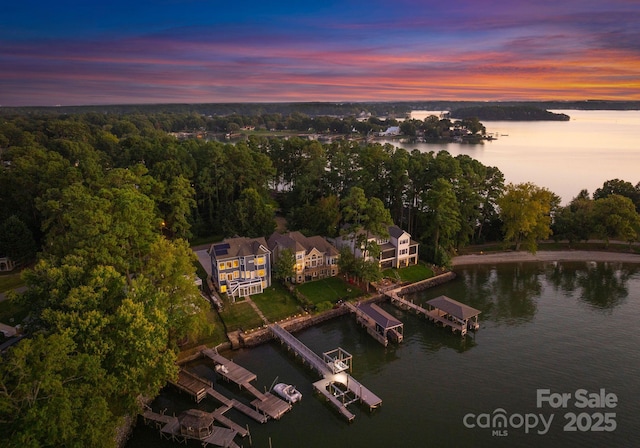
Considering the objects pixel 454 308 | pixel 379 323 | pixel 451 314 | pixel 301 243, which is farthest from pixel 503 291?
pixel 301 243

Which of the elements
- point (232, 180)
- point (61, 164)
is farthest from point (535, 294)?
point (61, 164)

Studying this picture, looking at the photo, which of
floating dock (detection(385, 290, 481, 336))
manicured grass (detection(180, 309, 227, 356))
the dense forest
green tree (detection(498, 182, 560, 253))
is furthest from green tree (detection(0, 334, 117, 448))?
green tree (detection(498, 182, 560, 253))

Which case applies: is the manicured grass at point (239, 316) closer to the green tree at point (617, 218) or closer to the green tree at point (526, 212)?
the green tree at point (526, 212)

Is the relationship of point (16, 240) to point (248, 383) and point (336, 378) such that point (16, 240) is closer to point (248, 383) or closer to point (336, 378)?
point (248, 383)

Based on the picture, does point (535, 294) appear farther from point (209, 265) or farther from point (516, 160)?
point (516, 160)

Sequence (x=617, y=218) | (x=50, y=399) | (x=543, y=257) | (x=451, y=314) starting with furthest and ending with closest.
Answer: (x=543, y=257) < (x=617, y=218) < (x=451, y=314) < (x=50, y=399)
